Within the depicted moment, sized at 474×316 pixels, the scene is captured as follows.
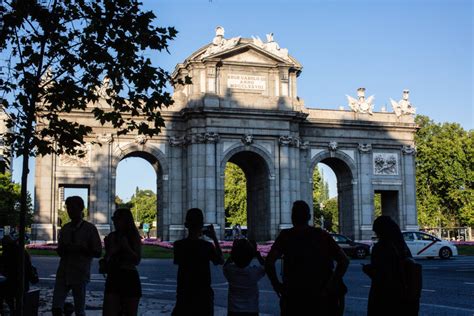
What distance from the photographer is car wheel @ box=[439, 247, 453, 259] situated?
3553 cm

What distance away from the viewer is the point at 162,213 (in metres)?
45.2

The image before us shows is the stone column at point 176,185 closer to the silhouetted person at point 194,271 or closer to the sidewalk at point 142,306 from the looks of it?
the sidewalk at point 142,306

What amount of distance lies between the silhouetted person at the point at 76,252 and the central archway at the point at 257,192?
3439 centimetres

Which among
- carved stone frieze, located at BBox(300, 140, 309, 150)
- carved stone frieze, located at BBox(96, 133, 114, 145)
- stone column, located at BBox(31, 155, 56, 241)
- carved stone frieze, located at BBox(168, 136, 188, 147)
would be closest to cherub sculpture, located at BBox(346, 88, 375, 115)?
carved stone frieze, located at BBox(300, 140, 309, 150)

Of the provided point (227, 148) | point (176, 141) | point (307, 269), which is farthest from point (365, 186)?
point (307, 269)

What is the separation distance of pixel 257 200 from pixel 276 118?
7.12m

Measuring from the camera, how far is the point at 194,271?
7727 millimetres

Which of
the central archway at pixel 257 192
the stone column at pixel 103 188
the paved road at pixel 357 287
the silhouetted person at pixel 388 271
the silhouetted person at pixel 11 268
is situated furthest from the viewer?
the central archway at pixel 257 192

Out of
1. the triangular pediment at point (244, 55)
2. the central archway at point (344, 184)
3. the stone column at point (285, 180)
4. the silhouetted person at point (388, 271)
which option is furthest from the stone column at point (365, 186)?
the silhouetted person at point (388, 271)

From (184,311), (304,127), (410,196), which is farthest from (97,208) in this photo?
(184,311)

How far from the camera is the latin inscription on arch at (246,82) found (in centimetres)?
4450

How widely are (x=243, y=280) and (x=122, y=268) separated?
173 cm

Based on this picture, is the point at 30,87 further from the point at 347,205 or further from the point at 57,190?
the point at 347,205

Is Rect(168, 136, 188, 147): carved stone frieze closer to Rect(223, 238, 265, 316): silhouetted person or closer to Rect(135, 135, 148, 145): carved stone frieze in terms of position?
Rect(135, 135, 148, 145): carved stone frieze
